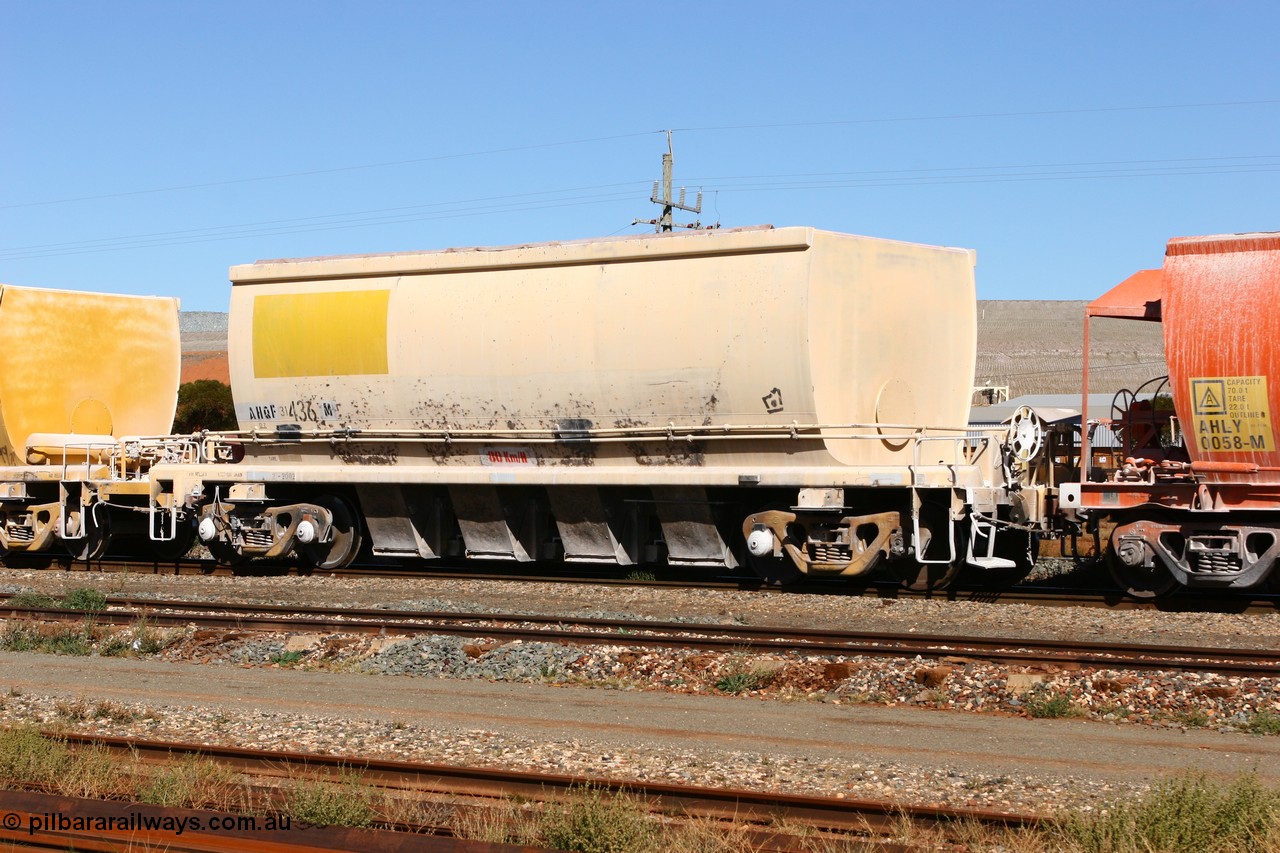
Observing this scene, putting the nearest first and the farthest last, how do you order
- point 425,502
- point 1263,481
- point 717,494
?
point 1263,481 < point 717,494 < point 425,502

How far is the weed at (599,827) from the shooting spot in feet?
19.4

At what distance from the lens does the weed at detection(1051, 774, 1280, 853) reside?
5.72 metres

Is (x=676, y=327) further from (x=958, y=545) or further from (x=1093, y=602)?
(x=1093, y=602)

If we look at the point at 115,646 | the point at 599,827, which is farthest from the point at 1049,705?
the point at 115,646

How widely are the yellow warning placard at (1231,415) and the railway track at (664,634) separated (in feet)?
10.5

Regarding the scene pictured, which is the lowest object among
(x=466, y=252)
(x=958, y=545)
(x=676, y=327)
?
(x=958, y=545)

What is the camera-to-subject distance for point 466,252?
16.1 meters

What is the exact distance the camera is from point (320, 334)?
1700cm

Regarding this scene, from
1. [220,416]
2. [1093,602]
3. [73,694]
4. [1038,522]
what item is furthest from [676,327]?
[220,416]

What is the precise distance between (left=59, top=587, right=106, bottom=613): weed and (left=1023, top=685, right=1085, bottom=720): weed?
961 centimetres

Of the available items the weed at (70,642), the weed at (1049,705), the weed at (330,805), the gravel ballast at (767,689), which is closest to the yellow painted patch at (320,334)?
the gravel ballast at (767,689)

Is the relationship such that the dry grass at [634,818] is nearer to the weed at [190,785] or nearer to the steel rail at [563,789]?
the weed at [190,785]

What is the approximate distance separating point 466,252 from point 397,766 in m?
9.80

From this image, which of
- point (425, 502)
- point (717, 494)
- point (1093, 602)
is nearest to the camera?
→ point (1093, 602)
